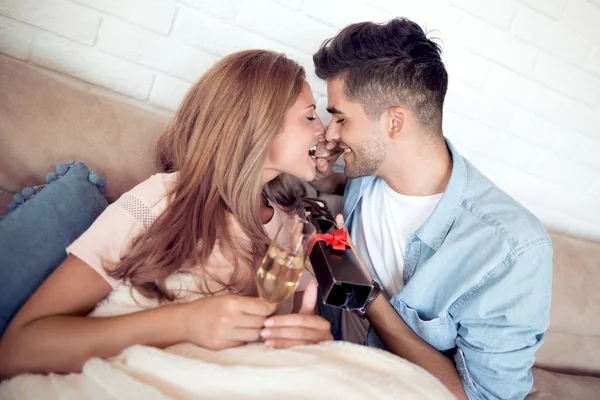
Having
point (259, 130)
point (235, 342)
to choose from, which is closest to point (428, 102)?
point (259, 130)

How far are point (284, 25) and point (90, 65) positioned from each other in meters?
0.75

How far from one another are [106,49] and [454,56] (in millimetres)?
1395

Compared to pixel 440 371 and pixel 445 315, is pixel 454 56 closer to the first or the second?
pixel 445 315

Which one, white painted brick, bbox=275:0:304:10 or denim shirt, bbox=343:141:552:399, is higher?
white painted brick, bbox=275:0:304:10

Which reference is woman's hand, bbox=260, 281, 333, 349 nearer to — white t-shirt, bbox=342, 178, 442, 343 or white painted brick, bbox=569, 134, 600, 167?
white t-shirt, bbox=342, 178, 442, 343

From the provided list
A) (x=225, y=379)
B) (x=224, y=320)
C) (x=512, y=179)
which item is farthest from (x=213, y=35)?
(x=512, y=179)

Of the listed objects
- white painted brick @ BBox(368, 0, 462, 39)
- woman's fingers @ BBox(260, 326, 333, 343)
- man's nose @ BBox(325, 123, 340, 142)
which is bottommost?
woman's fingers @ BBox(260, 326, 333, 343)

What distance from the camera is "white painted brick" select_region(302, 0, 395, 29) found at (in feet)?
5.21

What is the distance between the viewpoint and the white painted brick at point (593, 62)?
6.21 ft

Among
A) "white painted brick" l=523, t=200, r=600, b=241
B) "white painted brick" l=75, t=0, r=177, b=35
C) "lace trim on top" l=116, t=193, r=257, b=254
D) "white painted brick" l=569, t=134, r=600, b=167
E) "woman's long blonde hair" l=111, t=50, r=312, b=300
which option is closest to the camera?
"lace trim on top" l=116, t=193, r=257, b=254

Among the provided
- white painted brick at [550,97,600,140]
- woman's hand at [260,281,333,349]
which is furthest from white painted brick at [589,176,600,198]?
woman's hand at [260,281,333,349]

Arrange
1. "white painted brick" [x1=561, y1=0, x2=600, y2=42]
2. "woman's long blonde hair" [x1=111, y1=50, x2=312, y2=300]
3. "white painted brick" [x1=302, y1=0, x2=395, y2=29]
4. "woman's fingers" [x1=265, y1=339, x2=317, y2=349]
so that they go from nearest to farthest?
1. "woman's fingers" [x1=265, y1=339, x2=317, y2=349]
2. "woman's long blonde hair" [x1=111, y1=50, x2=312, y2=300]
3. "white painted brick" [x1=302, y1=0, x2=395, y2=29]
4. "white painted brick" [x1=561, y1=0, x2=600, y2=42]

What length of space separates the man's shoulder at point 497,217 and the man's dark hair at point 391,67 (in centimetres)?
27

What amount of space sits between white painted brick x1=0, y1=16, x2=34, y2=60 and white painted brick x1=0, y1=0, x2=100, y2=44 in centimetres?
2
